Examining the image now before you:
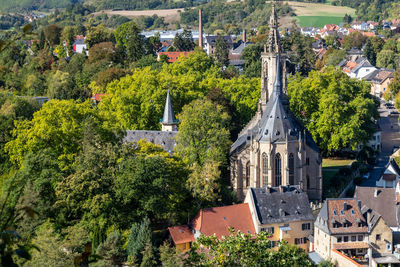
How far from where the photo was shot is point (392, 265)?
42.7 meters

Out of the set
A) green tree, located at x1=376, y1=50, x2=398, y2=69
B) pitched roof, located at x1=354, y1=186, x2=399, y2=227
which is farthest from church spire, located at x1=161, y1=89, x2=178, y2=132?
green tree, located at x1=376, y1=50, x2=398, y2=69

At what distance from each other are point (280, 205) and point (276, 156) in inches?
247

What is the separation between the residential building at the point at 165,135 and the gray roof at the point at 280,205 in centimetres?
1406

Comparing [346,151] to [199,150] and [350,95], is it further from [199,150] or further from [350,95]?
[199,150]

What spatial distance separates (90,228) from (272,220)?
1407 centimetres

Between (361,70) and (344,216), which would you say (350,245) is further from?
(361,70)

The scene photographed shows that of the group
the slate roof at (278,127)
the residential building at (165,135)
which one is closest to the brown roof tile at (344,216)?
the slate roof at (278,127)

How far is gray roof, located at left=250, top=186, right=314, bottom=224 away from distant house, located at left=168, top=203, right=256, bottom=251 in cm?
116

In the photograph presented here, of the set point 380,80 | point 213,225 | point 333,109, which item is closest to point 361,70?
point 380,80

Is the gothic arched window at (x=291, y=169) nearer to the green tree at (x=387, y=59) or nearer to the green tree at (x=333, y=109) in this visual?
the green tree at (x=333, y=109)

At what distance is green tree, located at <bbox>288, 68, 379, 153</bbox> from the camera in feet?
226

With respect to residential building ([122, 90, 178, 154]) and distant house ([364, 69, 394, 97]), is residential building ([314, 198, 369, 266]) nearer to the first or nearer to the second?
residential building ([122, 90, 178, 154])

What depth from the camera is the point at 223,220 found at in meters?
45.3

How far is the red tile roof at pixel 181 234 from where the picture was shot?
4338 centimetres
